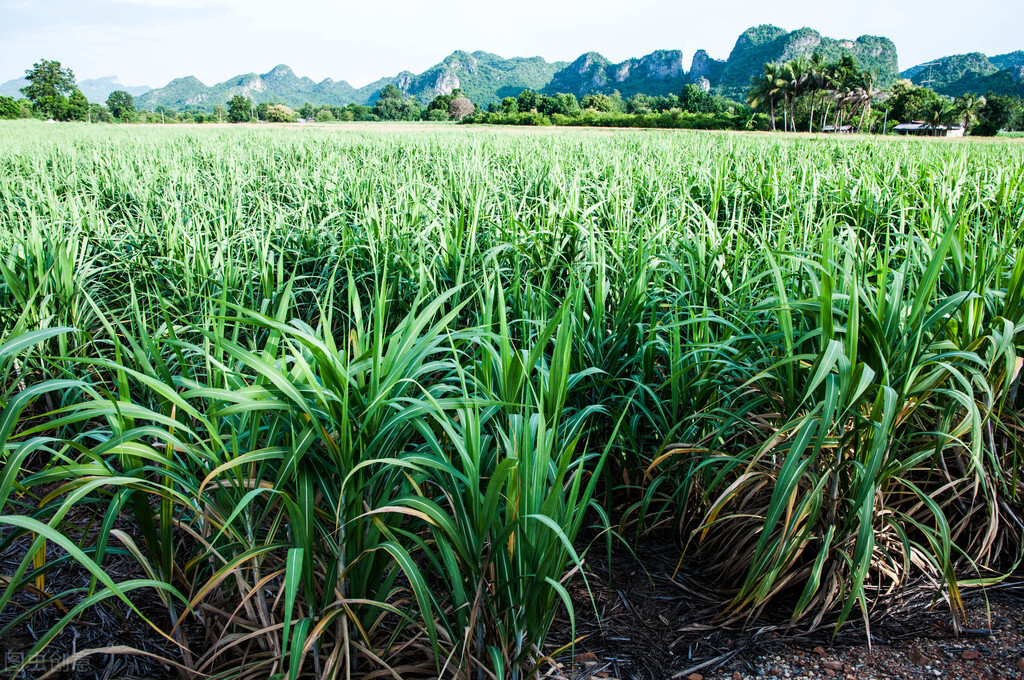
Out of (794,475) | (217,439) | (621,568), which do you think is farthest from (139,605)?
(794,475)

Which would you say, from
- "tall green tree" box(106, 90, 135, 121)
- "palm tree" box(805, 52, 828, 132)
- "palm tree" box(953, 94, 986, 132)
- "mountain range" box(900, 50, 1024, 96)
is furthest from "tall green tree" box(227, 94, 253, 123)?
"mountain range" box(900, 50, 1024, 96)

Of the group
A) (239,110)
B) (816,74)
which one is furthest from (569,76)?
(816,74)

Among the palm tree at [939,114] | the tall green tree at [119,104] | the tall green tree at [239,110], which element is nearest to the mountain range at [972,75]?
the palm tree at [939,114]

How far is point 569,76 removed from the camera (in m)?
137

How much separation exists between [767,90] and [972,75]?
62.5 m

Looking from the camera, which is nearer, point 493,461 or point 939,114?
point 493,461

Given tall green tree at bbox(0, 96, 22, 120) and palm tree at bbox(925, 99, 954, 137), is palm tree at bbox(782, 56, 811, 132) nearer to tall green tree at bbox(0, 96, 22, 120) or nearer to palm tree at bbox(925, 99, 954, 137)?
palm tree at bbox(925, 99, 954, 137)

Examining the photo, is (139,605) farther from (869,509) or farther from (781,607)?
(869,509)

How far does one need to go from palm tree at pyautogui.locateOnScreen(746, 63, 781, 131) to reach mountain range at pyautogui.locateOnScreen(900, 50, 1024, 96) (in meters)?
42.2

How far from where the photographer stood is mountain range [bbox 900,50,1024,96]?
231 feet

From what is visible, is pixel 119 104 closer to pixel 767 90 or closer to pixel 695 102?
pixel 695 102

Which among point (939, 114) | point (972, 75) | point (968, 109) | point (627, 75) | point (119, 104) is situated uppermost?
point (627, 75)

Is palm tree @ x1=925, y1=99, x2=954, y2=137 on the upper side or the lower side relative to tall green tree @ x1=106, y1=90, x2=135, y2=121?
lower

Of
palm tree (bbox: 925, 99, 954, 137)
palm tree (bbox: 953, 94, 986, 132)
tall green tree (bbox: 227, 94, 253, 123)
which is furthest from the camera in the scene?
tall green tree (bbox: 227, 94, 253, 123)
